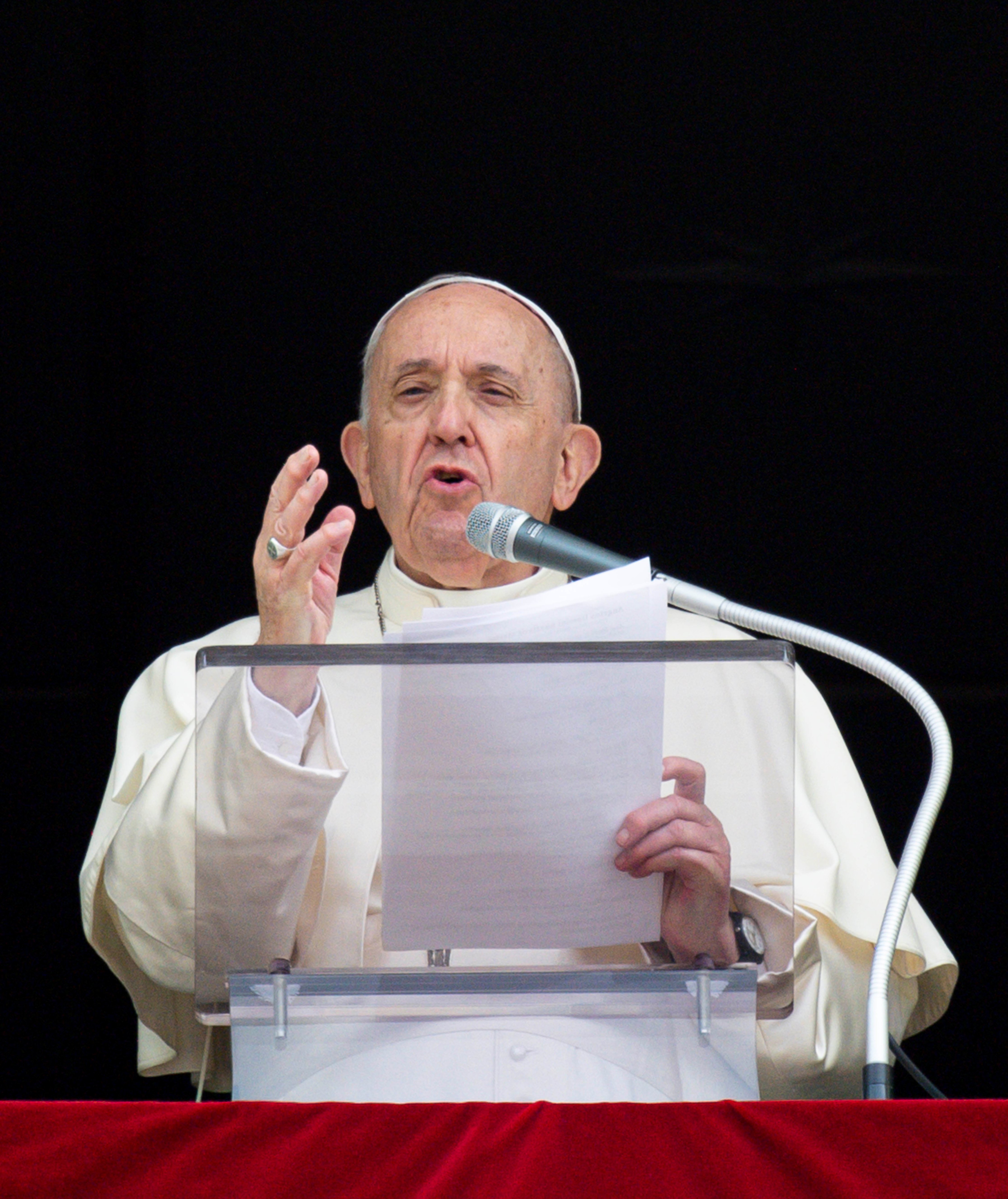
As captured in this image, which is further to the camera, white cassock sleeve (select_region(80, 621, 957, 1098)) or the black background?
the black background

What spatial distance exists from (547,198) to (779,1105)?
230 cm

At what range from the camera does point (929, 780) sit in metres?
1.62

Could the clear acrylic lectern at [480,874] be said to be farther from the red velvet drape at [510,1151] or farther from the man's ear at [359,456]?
the man's ear at [359,456]

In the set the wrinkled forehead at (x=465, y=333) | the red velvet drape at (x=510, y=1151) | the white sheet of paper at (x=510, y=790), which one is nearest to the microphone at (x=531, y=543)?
the white sheet of paper at (x=510, y=790)

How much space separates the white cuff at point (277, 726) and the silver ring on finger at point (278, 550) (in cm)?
28

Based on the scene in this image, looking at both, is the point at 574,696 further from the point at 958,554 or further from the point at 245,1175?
the point at 958,554

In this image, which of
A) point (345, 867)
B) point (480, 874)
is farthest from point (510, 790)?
point (345, 867)

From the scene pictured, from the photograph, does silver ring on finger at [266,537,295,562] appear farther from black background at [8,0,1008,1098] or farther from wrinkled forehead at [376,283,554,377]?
black background at [8,0,1008,1098]

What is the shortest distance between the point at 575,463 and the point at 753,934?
4.90 feet

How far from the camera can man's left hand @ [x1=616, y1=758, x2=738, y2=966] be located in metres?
1.49

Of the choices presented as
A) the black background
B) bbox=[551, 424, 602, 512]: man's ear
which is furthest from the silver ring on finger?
the black background

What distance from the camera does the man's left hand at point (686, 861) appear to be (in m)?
1.49

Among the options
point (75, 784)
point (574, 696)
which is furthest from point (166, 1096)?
point (574, 696)

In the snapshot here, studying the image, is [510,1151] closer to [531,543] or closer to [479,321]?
[531,543]
